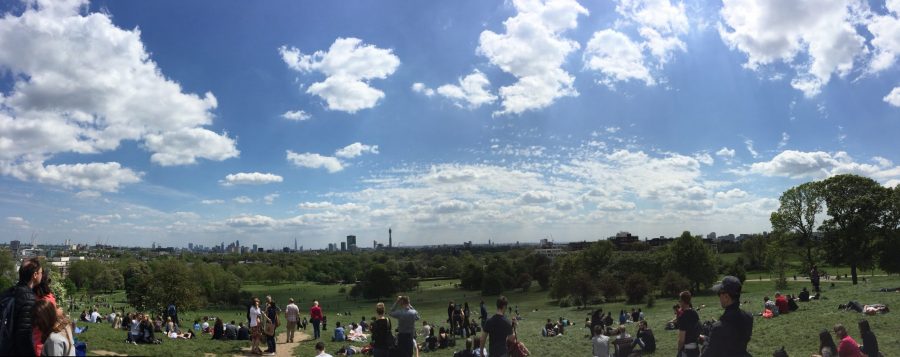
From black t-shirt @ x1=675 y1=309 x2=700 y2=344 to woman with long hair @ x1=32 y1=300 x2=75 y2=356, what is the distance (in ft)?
32.5

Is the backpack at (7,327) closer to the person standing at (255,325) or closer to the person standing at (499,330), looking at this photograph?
the person standing at (499,330)

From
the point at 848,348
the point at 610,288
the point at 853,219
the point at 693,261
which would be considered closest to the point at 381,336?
the point at 848,348

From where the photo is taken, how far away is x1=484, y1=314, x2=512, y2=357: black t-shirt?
9.52m

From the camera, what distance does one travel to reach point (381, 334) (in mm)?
10922

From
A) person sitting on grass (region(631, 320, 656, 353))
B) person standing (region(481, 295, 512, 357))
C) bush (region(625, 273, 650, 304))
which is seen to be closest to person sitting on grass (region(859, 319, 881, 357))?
person sitting on grass (region(631, 320, 656, 353))

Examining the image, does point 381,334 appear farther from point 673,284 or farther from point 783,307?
point 673,284

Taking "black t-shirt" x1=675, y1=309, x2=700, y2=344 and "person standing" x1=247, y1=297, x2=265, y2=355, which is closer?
"black t-shirt" x1=675, y1=309, x2=700, y2=344

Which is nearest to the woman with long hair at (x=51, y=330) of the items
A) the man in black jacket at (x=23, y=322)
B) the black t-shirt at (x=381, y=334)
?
the man in black jacket at (x=23, y=322)

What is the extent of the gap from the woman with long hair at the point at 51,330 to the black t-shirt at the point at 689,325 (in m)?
9.91

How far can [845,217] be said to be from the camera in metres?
42.3

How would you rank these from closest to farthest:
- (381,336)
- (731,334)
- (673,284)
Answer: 1. (731,334)
2. (381,336)
3. (673,284)

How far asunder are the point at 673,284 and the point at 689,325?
49866 millimetres

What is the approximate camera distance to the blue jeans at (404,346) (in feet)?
36.2

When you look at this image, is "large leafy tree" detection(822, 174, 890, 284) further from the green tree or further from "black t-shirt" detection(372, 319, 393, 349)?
"black t-shirt" detection(372, 319, 393, 349)
